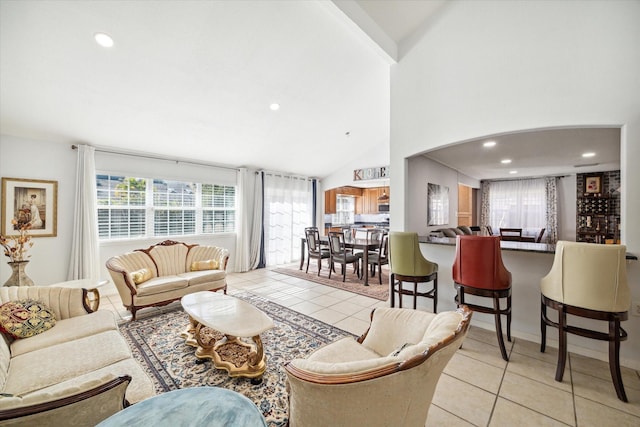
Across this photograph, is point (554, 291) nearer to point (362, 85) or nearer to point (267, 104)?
point (362, 85)

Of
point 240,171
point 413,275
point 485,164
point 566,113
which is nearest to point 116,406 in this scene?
point 413,275

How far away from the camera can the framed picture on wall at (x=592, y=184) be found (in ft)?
18.7

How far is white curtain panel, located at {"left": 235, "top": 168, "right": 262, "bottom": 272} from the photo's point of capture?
5.91 meters

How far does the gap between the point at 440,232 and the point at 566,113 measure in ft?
7.73

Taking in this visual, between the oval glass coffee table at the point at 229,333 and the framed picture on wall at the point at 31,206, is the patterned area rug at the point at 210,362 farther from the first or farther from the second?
the framed picture on wall at the point at 31,206

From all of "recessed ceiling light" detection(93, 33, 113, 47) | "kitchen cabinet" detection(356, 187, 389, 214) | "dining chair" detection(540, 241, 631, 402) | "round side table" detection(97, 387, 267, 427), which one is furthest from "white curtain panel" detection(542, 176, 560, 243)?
"recessed ceiling light" detection(93, 33, 113, 47)

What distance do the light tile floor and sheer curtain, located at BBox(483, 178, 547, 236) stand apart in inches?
215

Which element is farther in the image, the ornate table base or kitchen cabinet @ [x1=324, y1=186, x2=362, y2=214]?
kitchen cabinet @ [x1=324, y1=186, x2=362, y2=214]

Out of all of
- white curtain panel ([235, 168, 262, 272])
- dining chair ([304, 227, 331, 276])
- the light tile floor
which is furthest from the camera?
white curtain panel ([235, 168, 262, 272])

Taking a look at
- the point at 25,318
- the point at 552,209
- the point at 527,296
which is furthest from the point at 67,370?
the point at 552,209

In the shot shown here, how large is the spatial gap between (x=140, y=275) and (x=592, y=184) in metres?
9.10

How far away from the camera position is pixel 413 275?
297cm

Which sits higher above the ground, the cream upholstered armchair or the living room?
the living room

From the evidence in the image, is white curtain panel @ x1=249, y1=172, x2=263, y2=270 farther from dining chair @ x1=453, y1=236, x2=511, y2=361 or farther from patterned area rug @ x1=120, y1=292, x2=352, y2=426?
dining chair @ x1=453, y1=236, x2=511, y2=361
